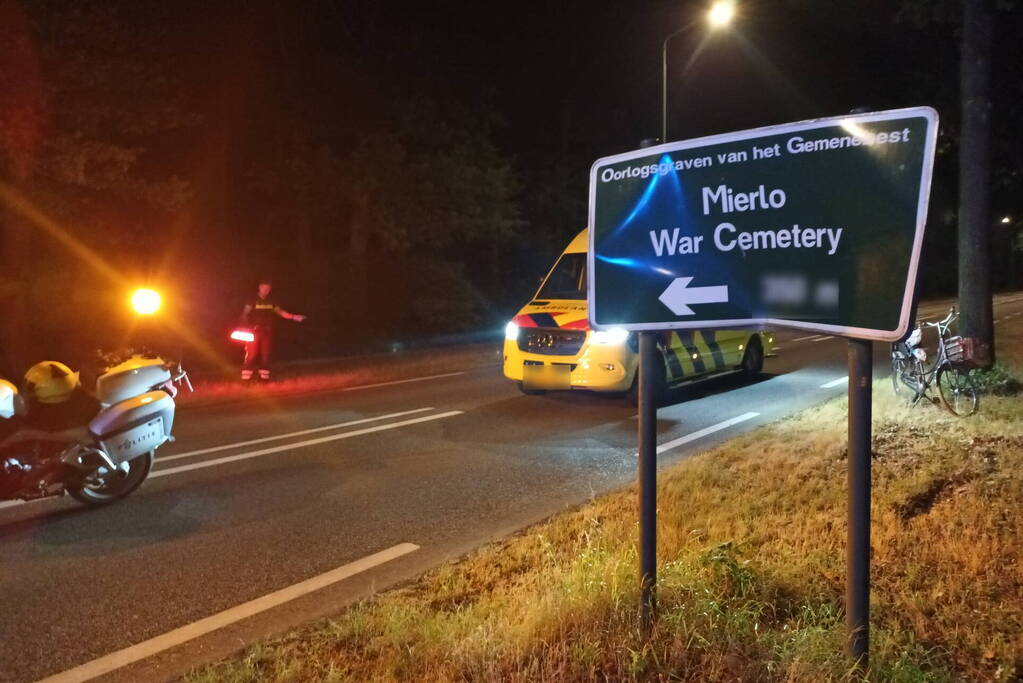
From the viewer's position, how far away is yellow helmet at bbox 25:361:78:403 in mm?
5863

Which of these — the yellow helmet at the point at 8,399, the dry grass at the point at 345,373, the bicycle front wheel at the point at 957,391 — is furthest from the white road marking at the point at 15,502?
the bicycle front wheel at the point at 957,391

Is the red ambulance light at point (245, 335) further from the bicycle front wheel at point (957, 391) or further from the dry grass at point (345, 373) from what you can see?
the bicycle front wheel at point (957, 391)

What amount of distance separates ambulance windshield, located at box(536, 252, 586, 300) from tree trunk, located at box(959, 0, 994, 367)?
4.80 m

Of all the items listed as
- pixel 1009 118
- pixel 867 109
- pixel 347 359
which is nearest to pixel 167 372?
pixel 867 109

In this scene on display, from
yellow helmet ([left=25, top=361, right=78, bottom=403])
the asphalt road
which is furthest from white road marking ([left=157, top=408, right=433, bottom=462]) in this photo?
yellow helmet ([left=25, top=361, right=78, bottom=403])

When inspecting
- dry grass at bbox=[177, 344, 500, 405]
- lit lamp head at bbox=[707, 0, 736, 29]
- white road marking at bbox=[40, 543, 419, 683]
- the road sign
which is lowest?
white road marking at bbox=[40, 543, 419, 683]

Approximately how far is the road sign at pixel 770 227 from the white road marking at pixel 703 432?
459cm

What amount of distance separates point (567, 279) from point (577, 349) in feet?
5.10

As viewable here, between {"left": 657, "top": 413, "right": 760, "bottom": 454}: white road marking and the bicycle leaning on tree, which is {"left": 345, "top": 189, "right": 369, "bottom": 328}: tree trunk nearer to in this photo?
{"left": 657, "top": 413, "right": 760, "bottom": 454}: white road marking

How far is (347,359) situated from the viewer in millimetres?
17969

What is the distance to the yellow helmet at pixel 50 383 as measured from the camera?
586 cm

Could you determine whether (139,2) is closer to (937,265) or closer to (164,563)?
(164,563)

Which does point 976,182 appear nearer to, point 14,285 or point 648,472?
point 648,472

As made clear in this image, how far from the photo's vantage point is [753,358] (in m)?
12.8
